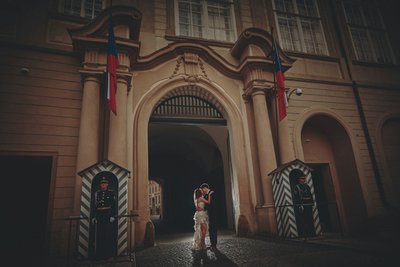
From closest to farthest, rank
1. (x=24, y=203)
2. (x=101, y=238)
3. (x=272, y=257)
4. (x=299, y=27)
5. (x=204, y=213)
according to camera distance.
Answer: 1. (x=272, y=257)
2. (x=101, y=238)
3. (x=204, y=213)
4. (x=24, y=203)
5. (x=299, y=27)

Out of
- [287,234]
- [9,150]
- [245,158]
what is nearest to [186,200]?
[245,158]

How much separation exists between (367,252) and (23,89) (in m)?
9.15

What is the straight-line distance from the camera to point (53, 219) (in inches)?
261

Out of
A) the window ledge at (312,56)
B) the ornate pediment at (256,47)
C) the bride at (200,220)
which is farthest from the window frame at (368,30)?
the bride at (200,220)

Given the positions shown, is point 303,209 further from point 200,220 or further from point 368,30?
point 368,30

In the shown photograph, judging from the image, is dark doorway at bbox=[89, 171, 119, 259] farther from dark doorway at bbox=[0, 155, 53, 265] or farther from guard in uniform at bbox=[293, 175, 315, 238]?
guard in uniform at bbox=[293, 175, 315, 238]

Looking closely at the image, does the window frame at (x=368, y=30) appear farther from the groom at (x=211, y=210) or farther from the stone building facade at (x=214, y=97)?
the groom at (x=211, y=210)

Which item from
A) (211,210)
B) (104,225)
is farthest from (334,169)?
(104,225)

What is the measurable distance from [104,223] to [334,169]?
9028 millimetres

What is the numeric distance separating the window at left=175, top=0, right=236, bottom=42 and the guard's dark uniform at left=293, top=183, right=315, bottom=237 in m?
6.29

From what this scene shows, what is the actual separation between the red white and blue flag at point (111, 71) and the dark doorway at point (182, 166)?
21.7 feet

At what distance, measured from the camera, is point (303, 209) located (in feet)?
24.1

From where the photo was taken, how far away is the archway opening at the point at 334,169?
9.96 metres

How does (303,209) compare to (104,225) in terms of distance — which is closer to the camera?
(104,225)
